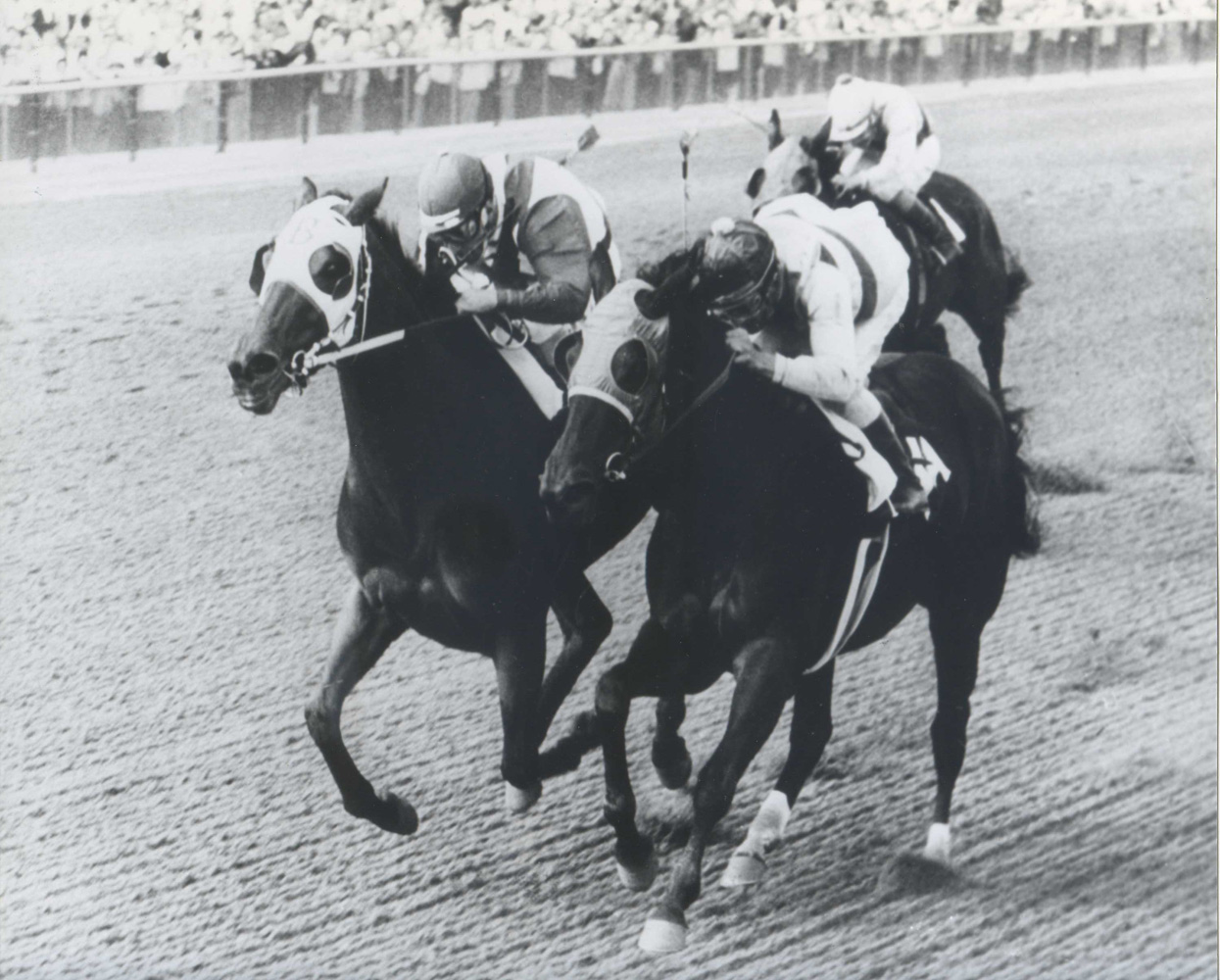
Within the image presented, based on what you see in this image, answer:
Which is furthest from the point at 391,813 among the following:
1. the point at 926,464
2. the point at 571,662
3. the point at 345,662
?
the point at 926,464

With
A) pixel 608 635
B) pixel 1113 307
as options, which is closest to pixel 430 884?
pixel 608 635

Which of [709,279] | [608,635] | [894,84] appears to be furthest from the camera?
[894,84]

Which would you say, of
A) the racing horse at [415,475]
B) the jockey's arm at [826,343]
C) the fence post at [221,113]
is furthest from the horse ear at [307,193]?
the jockey's arm at [826,343]

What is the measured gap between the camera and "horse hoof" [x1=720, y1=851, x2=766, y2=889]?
4109mm

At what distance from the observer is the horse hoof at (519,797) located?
4078 millimetres

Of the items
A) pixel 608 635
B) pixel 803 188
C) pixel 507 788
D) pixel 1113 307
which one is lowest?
pixel 507 788

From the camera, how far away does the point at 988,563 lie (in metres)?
A: 4.26

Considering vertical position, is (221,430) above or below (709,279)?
below

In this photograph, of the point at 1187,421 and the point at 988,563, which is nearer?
the point at 988,563

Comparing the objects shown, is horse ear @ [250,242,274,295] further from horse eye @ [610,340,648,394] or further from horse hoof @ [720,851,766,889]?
horse hoof @ [720,851,766,889]

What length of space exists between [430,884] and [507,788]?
1.10 ft

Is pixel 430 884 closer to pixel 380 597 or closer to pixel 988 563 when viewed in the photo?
pixel 380 597

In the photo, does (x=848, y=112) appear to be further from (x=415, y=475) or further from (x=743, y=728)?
(x=743, y=728)

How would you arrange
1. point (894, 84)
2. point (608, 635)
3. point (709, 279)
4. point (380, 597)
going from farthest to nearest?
point (894, 84) → point (608, 635) → point (380, 597) → point (709, 279)
